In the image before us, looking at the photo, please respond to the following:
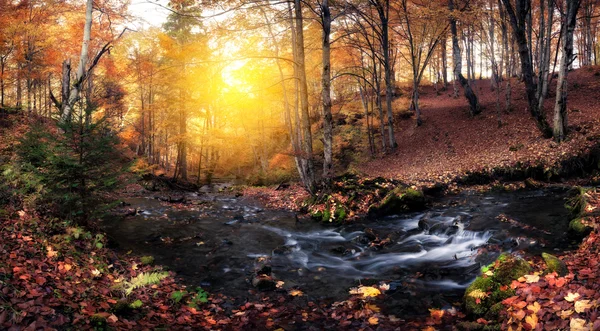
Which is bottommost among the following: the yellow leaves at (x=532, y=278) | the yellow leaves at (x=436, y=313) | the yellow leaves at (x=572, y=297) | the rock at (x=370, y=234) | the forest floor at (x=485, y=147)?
the yellow leaves at (x=436, y=313)

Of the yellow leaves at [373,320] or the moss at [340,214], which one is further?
the moss at [340,214]

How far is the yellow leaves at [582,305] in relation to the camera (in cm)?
338

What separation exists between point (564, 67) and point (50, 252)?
59.3ft

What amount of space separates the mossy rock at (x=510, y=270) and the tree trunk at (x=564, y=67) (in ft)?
40.0

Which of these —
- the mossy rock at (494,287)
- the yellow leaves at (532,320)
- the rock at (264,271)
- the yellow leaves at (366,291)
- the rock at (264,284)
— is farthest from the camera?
the rock at (264,271)

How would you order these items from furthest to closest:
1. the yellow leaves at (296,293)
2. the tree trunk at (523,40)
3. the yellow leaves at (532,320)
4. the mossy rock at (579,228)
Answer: the tree trunk at (523,40)
the mossy rock at (579,228)
the yellow leaves at (296,293)
the yellow leaves at (532,320)

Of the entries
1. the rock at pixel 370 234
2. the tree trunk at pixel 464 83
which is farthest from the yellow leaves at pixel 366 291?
the tree trunk at pixel 464 83

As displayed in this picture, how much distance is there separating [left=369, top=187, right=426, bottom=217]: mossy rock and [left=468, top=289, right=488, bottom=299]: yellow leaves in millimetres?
6853

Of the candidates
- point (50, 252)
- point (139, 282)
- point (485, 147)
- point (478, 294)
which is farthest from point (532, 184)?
point (50, 252)

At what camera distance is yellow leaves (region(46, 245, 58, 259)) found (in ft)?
17.6

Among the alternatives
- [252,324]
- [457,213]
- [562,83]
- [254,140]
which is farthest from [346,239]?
[254,140]

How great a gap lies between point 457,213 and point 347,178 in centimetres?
484

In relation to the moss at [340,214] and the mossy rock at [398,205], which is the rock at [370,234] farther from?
the mossy rock at [398,205]

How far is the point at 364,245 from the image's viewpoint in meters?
9.11
